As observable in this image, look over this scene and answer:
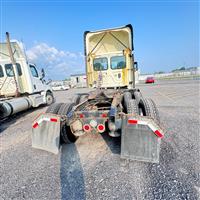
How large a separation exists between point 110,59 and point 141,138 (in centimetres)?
444

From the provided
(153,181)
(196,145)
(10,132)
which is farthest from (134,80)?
(10,132)

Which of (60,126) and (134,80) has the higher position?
(134,80)

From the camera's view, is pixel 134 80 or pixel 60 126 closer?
pixel 60 126

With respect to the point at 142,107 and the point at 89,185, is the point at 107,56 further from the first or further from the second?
the point at 89,185

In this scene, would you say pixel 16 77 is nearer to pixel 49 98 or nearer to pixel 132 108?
pixel 49 98

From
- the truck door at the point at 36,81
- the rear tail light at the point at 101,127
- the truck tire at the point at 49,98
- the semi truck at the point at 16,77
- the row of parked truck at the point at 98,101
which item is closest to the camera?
the row of parked truck at the point at 98,101

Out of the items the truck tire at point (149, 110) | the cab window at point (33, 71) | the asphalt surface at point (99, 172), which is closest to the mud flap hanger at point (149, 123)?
the asphalt surface at point (99, 172)

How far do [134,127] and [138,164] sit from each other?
69cm

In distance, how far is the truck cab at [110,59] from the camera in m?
6.02

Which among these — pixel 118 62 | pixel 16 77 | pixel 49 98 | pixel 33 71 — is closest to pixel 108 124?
pixel 118 62

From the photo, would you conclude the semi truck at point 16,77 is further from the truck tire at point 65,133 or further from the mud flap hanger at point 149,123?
the mud flap hanger at point 149,123

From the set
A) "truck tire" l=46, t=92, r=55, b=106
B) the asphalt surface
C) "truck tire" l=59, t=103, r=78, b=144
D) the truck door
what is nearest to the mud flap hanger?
the asphalt surface

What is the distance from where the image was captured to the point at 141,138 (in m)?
2.45

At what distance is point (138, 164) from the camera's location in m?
2.51
